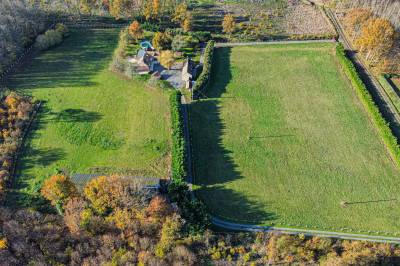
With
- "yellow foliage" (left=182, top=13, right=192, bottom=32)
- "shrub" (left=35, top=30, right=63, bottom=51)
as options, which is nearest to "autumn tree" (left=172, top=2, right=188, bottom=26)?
"yellow foliage" (left=182, top=13, right=192, bottom=32)

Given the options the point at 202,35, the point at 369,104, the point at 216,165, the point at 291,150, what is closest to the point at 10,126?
the point at 216,165

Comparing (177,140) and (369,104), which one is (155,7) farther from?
(369,104)

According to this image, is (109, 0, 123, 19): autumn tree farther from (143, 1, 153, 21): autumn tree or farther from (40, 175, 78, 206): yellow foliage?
(40, 175, 78, 206): yellow foliage

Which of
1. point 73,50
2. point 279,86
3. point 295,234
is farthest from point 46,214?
point 279,86

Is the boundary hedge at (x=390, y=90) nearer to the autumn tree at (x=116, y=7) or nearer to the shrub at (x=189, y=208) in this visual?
the shrub at (x=189, y=208)

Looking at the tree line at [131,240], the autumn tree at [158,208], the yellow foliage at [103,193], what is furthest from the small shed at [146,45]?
the autumn tree at [158,208]

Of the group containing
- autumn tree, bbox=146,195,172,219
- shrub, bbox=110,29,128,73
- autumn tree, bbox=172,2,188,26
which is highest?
autumn tree, bbox=172,2,188,26
